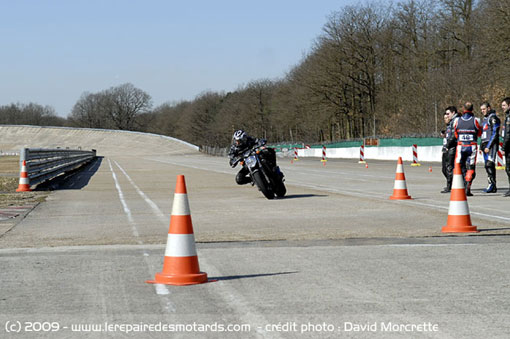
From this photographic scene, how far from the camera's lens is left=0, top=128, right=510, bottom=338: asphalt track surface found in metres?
5.35

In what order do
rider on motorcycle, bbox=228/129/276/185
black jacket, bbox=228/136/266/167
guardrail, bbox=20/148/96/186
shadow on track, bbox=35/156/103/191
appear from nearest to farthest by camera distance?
rider on motorcycle, bbox=228/129/276/185, black jacket, bbox=228/136/266/167, guardrail, bbox=20/148/96/186, shadow on track, bbox=35/156/103/191

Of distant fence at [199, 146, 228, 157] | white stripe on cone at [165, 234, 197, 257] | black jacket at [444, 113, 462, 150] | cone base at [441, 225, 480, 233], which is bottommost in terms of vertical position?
distant fence at [199, 146, 228, 157]

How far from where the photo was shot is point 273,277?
7.17 metres

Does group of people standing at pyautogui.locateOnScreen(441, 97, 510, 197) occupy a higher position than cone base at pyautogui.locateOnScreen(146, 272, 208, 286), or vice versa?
group of people standing at pyautogui.locateOnScreen(441, 97, 510, 197)

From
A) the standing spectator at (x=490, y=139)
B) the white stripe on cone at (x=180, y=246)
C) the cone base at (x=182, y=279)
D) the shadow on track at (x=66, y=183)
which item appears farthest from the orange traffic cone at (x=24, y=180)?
the cone base at (x=182, y=279)

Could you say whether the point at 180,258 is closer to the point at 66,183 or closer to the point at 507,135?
the point at 507,135

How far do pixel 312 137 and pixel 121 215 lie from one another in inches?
4097

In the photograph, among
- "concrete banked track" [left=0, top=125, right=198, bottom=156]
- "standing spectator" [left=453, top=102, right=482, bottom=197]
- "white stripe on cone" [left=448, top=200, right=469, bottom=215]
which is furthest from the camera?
"concrete banked track" [left=0, top=125, right=198, bottom=156]

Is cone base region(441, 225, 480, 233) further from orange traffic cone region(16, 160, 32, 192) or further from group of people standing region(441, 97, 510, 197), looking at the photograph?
orange traffic cone region(16, 160, 32, 192)

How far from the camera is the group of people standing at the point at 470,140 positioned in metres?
16.5

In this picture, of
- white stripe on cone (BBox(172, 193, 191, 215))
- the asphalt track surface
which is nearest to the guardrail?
the asphalt track surface

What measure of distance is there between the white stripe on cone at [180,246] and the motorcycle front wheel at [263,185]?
1019 centimetres

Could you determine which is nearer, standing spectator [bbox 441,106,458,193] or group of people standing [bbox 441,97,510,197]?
group of people standing [bbox 441,97,510,197]

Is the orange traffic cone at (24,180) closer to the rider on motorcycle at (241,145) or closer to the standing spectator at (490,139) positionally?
the rider on motorcycle at (241,145)
